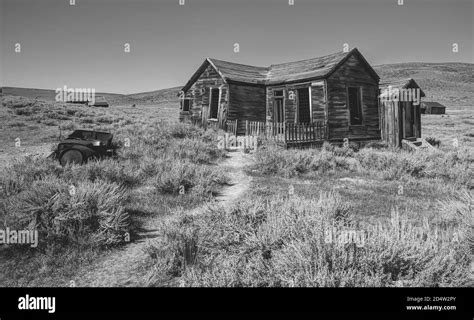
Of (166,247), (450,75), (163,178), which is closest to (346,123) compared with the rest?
(163,178)

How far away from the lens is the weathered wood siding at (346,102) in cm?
1564

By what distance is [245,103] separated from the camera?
1767cm

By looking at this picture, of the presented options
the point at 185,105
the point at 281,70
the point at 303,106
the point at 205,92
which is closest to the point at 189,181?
the point at 303,106

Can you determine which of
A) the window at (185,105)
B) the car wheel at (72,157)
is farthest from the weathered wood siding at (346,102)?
the car wheel at (72,157)

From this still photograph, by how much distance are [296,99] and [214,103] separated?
5263 mm

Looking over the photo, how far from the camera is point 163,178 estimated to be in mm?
7145

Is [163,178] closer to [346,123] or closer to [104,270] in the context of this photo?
[104,270]

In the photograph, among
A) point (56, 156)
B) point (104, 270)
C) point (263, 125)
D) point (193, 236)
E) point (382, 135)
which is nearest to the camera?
point (104, 270)

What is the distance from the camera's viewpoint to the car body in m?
9.16

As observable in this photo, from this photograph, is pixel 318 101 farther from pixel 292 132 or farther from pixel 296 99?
pixel 292 132

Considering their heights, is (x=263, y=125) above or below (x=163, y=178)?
above

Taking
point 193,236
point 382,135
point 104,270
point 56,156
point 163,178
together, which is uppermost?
point 382,135
